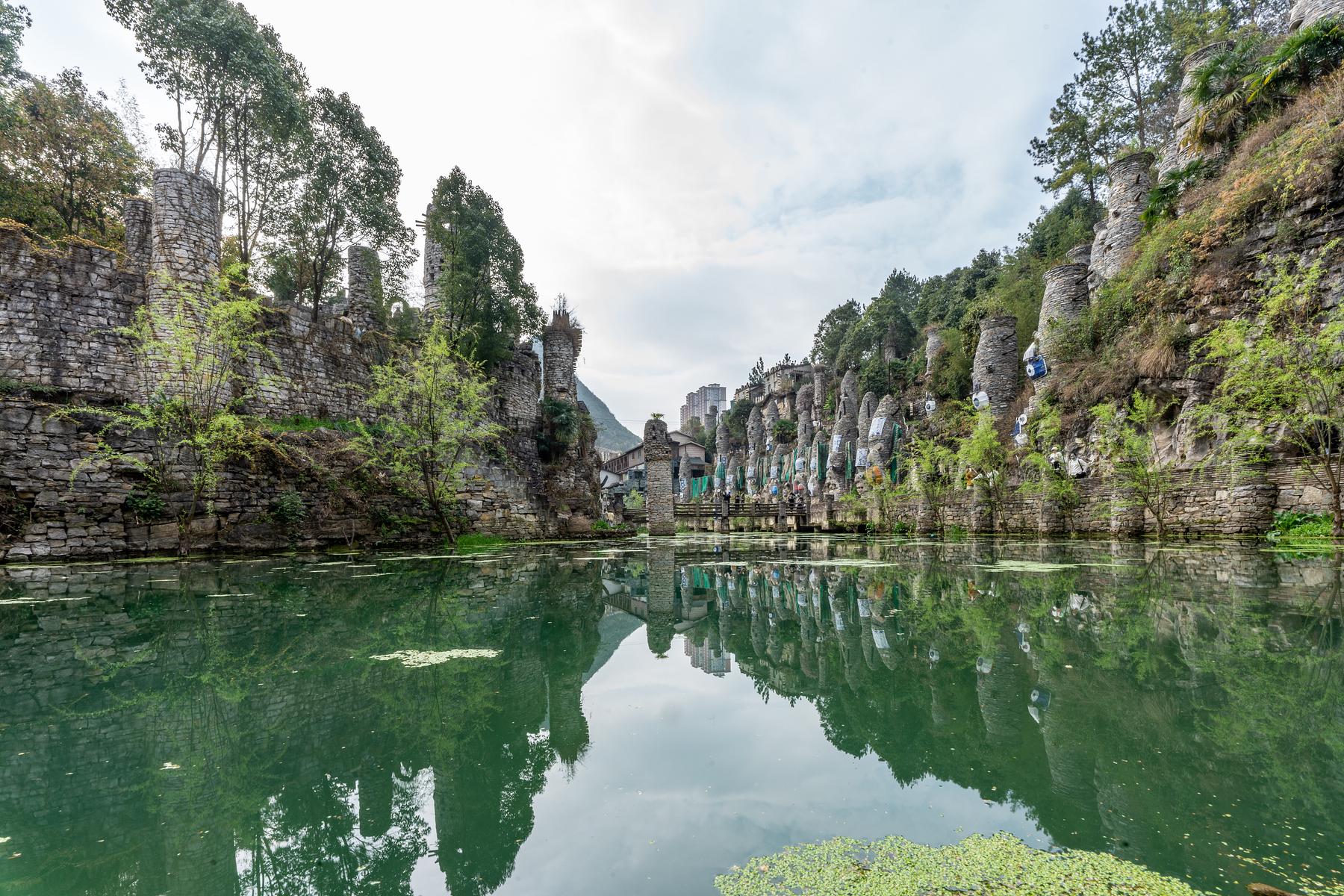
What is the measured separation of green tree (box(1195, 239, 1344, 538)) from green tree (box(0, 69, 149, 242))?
76.3 ft

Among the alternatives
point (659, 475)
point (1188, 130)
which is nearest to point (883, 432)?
point (1188, 130)

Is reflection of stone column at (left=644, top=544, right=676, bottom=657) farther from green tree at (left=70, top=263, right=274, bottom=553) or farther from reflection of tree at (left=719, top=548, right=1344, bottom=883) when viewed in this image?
green tree at (left=70, top=263, right=274, bottom=553)

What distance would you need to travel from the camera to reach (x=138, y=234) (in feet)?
37.3

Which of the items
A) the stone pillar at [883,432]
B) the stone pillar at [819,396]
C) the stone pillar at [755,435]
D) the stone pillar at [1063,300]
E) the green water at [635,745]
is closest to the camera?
the green water at [635,745]

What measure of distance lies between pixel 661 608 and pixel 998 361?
2255 cm

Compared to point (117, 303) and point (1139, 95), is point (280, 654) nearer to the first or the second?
point (117, 303)

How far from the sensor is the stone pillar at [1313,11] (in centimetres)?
1260

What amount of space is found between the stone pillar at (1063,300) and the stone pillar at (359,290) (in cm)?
2196

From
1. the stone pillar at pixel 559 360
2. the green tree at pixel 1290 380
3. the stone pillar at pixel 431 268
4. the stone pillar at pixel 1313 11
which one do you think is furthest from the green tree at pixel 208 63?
the stone pillar at pixel 1313 11

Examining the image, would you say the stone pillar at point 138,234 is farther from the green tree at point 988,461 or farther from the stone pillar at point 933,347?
the stone pillar at point 933,347

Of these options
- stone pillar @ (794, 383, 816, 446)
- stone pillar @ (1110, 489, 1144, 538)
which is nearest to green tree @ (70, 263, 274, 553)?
stone pillar @ (1110, 489, 1144, 538)

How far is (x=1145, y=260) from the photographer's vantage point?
579 inches

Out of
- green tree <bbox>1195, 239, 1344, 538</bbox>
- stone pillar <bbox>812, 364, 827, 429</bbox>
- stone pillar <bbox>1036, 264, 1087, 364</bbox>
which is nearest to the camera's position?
green tree <bbox>1195, 239, 1344, 538</bbox>

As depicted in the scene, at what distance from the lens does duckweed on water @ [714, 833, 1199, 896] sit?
128cm
